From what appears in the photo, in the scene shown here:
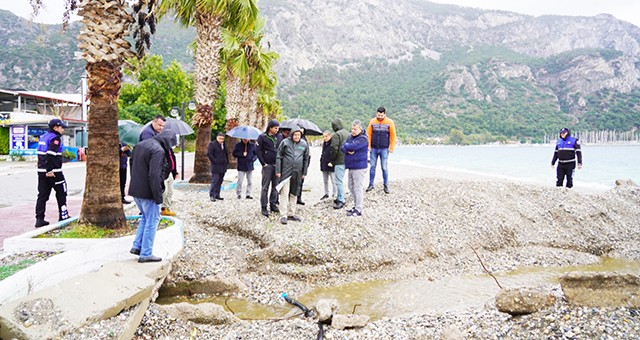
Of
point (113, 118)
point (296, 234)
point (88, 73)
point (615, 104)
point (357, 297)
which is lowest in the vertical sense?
point (357, 297)

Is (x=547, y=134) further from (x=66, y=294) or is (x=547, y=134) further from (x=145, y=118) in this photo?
(x=66, y=294)

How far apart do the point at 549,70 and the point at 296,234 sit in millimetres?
155926

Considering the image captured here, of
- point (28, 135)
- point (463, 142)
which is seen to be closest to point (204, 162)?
point (28, 135)

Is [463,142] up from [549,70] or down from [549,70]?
down

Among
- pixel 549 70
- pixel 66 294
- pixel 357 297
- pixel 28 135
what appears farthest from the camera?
pixel 549 70

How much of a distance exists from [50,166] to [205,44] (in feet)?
25.3

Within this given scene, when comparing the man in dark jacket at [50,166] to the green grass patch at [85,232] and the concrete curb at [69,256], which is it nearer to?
the green grass patch at [85,232]

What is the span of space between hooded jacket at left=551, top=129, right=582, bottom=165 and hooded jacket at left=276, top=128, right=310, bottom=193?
815cm

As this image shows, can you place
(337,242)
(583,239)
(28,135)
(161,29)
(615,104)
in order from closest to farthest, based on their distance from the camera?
1. (337,242)
2. (583,239)
3. (28,135)
4. (615,104)
5. (161,29)

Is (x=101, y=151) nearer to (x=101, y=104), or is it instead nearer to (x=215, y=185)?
(x=101, y=104)

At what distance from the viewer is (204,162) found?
14508 mm

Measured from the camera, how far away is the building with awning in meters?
27.7

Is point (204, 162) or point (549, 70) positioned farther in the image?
point (549, 70)

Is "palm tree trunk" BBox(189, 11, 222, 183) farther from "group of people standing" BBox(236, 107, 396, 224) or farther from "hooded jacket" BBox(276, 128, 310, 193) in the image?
"hooded jacket" BBox(276, 128, 310, 193)
